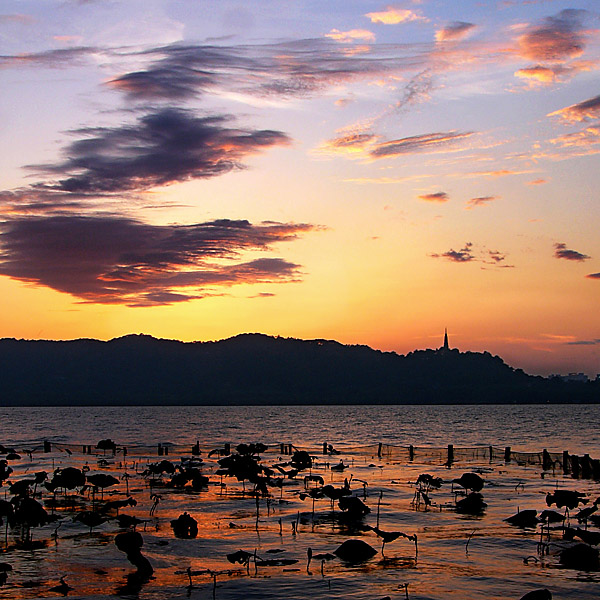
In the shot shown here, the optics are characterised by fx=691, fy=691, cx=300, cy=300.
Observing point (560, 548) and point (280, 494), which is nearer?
point (560, 548)

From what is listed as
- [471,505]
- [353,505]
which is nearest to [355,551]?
[353,505]

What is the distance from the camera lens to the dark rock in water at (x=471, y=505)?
28.4m

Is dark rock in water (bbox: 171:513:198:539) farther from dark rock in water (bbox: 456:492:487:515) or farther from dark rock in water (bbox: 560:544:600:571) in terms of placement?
dark rock in water (bbox: 456:492:487:515)

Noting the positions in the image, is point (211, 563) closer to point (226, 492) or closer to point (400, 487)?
point (226, 492)

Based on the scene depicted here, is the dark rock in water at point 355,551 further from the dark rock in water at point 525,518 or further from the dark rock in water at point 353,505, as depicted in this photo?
the dark rock in water at point 525,518

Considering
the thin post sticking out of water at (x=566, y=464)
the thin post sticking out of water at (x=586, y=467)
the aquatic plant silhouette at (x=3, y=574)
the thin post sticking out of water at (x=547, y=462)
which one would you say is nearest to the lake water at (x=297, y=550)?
the aquatic plant silhouette at (x=3, y=574)

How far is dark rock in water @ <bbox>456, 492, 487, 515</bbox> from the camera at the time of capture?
2843 cm

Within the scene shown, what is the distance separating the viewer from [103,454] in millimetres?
60000

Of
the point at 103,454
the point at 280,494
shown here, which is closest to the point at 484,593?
the point at 280,494

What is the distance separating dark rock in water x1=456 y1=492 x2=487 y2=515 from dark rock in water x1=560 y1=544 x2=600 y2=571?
8578mm

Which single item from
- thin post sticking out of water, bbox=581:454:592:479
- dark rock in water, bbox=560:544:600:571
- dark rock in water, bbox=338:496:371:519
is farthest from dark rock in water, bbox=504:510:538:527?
thin post sticking out of water, bbox=581:454:592:479

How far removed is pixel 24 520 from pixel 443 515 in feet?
55.4

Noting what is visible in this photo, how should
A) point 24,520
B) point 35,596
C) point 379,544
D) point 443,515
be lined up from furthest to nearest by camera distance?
point 443,515 → point 379,544 → point 24,520 → point 35,596

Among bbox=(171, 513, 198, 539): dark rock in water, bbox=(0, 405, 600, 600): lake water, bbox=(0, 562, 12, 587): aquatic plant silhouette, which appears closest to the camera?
bbox=(0, 562, 12, 587): aquatic plant silhouette
